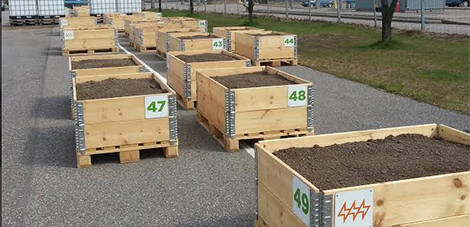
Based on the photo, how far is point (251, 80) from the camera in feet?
31.4

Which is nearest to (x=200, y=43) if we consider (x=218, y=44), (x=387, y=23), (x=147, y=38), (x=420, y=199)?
(x=218, y=44)

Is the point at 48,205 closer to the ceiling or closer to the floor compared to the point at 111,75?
closer to the floor

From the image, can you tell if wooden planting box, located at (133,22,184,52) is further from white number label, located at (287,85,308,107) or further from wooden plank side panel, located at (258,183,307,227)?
wooden plank side panel, located at (258,183,307,227)

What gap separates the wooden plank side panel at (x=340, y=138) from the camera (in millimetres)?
5395

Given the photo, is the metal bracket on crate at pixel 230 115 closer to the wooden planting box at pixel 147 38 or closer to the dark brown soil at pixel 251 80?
the dark brown soil at pixel 251 80

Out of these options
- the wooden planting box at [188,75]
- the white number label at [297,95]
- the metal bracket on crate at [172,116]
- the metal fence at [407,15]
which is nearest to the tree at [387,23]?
the metal fence at [407,15]

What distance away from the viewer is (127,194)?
6.57m

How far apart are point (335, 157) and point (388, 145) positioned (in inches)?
25.5

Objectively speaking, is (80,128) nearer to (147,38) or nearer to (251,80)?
(251,80)

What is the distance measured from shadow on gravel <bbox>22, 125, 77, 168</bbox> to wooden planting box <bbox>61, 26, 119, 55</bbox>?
12277mm

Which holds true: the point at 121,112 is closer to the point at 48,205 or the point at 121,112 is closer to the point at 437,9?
the point at 48,205

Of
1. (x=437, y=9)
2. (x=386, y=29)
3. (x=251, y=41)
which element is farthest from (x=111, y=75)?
(x=437, y=9)

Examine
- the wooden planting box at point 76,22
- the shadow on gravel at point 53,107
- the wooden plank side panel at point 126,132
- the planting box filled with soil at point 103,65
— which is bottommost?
the shadow on gravel at point 53,107

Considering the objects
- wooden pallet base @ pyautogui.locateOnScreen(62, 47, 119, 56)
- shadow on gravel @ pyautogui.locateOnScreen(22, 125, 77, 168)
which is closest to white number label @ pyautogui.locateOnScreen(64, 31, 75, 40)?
wooden pallet base @ pyautogui.locateOnScreen(62, 47, 119, 56)
